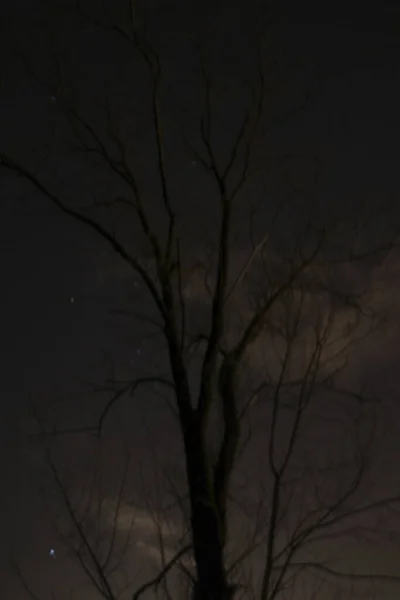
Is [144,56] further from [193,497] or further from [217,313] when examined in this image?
[193,497]

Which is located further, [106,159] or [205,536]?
[106,159]

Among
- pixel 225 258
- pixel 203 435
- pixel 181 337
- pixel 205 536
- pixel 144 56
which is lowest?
pixel 205 536

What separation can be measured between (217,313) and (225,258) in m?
0.48

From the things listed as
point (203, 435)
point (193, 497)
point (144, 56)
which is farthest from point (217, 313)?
point (144, 56)

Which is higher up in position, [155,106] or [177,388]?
[155,106]

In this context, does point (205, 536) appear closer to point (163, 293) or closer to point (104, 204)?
point (163, 293)

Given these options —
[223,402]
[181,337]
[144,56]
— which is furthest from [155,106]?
[223,402]

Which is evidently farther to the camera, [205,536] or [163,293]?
[163,293]

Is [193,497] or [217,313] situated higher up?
[217,313]

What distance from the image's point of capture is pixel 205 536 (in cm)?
730

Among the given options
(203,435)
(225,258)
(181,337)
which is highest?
(225,258)

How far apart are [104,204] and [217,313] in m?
1.34

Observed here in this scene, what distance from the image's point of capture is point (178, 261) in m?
7.89

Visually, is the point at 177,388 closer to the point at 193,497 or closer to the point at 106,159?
the point at 193,497
